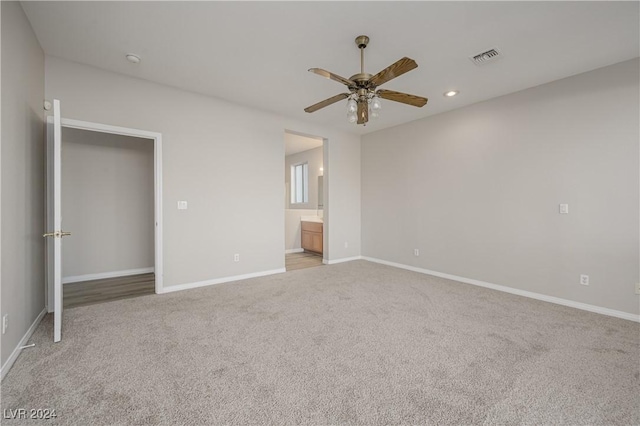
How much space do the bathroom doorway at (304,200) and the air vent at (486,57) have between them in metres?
3.58

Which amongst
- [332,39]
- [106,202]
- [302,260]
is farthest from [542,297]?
[106,202]

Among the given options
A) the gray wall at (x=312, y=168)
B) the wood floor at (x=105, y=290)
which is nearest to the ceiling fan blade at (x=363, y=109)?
the wood floor at (x=105, y=290)

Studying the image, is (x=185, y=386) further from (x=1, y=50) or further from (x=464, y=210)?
(x=464, y=210)

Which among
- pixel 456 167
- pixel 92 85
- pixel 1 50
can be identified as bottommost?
pixel 456 167

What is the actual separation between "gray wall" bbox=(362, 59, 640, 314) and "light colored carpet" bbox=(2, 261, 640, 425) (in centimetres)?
65

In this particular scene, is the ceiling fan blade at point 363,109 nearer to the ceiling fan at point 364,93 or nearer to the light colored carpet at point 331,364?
the ceiling fan at point 364,93

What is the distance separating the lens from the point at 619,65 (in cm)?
301

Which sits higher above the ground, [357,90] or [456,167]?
[357,90]

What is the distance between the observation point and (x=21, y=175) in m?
2.29

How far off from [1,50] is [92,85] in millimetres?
1466

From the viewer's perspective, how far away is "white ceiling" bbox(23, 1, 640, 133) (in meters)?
2.26

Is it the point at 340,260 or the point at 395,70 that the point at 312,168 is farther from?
the point at 395,70

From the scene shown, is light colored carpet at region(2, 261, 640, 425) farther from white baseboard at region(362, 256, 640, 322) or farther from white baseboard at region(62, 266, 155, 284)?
white baseboard at region(62, 266, 155, 284)

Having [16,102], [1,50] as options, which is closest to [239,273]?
[16,102]
